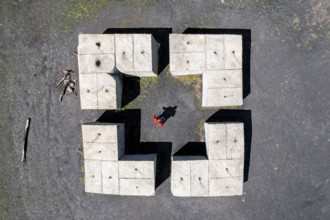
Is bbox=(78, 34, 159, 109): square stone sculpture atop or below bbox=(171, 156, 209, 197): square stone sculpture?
atop

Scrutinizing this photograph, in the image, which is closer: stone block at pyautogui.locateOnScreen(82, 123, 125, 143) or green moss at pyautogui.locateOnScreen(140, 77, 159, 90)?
stone block at pyautogui.locateOnScreen(82, 123, 125, 143)

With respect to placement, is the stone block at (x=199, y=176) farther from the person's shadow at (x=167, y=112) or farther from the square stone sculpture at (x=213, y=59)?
the square stone sculpture at (x=213, y=59)

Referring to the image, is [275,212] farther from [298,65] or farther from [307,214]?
[298,65]

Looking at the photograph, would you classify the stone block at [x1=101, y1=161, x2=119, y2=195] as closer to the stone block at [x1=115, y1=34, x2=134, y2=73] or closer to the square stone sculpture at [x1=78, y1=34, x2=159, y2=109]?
the square stone sculpture at [x1=78, y1=34, x2=159, y2=109]

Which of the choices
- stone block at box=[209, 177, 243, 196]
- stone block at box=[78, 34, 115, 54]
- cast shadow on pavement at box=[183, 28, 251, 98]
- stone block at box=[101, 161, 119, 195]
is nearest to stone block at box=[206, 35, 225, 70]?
cast shadow on pavement at box=[183, 28, 251, 98]

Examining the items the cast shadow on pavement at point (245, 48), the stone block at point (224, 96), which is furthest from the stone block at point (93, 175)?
the cast shadow on pavement at point (245, 48)

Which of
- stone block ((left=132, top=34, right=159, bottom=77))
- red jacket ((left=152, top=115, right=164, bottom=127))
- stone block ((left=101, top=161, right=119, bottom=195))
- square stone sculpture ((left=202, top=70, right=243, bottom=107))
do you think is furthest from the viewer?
red jacket ((left=152, top=115, right=164, bottom=127))
